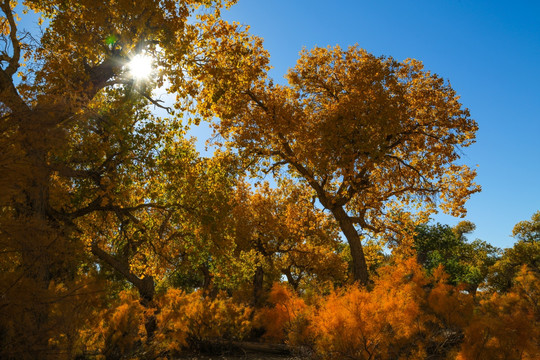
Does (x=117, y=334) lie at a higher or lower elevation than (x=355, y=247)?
lower

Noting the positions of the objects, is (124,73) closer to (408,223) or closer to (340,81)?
(340,81)

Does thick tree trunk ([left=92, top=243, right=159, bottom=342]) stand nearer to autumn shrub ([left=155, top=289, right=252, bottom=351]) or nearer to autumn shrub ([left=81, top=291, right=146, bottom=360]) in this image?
autumn shrub ([left=155, top=289, right=252, bottom=351])

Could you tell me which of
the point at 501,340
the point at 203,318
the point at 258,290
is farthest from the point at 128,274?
the point at 501,340

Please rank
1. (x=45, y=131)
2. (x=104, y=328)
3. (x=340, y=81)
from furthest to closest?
(x=340, y=81), (x=104, y=328), (x=45, y=131)

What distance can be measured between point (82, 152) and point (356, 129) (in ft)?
30.3

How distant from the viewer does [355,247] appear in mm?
15203

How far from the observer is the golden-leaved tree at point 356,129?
1344 centimetres

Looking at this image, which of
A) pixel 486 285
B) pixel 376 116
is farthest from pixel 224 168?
pixel 486 285

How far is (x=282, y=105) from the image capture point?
15281 millimetres

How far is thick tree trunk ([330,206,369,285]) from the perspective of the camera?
1475 cm

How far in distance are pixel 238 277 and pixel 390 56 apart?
12174 millimetres

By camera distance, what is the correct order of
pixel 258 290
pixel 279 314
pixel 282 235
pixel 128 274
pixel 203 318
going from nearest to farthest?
1. pixel 203 318
2. pixel 128 274
3. pixel 279 314
4. pixel 258 290
5. pixel 282 235

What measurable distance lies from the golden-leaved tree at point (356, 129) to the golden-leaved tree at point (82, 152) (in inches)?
99.1

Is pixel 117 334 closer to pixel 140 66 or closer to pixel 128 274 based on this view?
pixel 128 274
